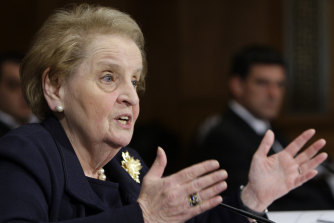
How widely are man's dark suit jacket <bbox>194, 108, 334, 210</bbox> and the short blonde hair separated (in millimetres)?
1792

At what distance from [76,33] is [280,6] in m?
4.05

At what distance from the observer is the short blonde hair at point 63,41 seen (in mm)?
1595

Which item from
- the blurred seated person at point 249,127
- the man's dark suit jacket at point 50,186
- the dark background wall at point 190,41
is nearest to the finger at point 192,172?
the man's dark suit jacket at point 50,186

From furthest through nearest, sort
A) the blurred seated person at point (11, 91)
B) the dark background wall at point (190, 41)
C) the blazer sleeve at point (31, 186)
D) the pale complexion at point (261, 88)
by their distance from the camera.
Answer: the dark background wall at point (190, 41)
the blurred seated person at point (11, 91)
the pale complexion at point (261, 88)
the blazer sleeve at point (31, 186)

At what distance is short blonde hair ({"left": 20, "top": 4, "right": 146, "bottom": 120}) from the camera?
5.23 feet

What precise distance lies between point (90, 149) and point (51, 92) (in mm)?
197

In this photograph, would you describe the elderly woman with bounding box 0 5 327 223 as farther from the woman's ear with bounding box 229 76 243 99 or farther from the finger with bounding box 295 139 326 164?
the woman's ear with bounding box 229 76 243 99

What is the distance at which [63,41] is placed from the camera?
1.60m

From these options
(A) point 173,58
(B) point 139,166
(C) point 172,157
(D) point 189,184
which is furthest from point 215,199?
(A) point 173,58

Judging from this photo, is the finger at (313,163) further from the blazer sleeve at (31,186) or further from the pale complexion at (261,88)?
the pale complexion at (261,88)

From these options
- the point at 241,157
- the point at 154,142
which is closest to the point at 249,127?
the point at 241,157

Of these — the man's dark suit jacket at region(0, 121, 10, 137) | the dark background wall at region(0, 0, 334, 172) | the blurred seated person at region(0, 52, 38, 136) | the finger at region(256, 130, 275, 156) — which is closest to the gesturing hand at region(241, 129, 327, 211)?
the finger at region(256, 130, 275, 156)

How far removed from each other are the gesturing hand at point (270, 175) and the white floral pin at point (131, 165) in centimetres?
35

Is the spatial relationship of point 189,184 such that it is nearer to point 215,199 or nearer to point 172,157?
point 215,199
